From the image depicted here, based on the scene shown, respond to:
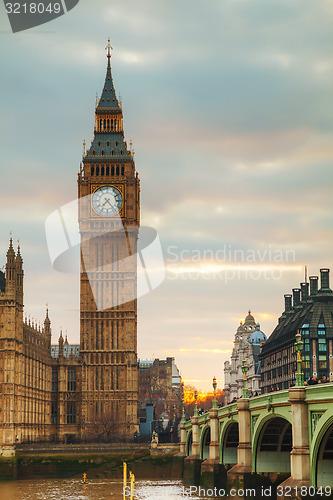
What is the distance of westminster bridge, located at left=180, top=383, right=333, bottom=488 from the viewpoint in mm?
51500

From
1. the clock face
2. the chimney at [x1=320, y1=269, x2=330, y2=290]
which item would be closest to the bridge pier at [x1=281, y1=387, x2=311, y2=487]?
the clock face

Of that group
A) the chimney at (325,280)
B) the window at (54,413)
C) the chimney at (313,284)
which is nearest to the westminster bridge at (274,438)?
the window at (54,413)

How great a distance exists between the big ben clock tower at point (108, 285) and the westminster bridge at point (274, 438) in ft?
150

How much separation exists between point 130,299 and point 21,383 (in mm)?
33202

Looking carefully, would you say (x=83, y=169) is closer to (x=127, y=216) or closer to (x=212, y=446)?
(x=127, y=216)

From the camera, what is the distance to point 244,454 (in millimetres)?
68625

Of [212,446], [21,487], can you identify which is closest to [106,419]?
[21,487]

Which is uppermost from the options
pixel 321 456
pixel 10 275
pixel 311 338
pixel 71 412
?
pixel 10 275

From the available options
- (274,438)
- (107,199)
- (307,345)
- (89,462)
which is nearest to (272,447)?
(274,438)

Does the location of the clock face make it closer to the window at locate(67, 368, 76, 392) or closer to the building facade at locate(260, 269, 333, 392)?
the window at locate(67, 368, 76, 392)

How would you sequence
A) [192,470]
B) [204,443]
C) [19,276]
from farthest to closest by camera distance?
[19,276] → [204,443] → [192,470]

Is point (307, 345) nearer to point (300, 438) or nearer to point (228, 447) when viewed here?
point (228, 447)

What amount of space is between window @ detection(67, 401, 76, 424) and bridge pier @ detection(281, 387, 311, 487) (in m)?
107

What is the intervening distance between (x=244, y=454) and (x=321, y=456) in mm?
16667
